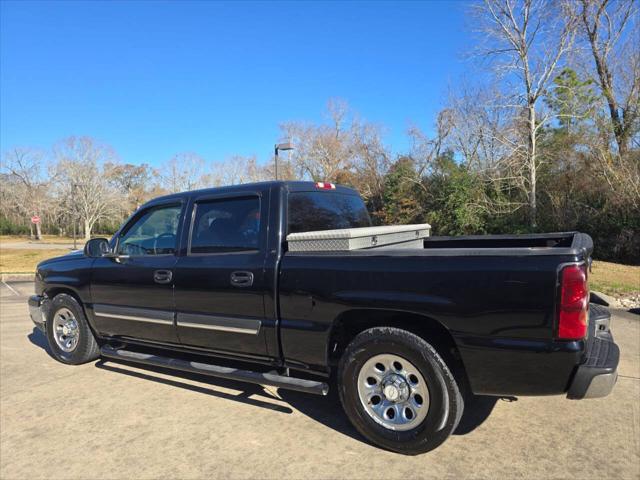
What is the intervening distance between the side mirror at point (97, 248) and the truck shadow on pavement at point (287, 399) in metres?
1.35

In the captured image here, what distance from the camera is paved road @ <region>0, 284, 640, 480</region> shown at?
2996 mm

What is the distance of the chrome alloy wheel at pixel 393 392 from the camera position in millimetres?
3135

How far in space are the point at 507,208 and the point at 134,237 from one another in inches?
749

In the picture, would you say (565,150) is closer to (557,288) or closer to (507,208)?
(507,208)

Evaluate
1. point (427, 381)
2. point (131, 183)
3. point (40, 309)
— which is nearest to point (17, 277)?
point (40, 309)

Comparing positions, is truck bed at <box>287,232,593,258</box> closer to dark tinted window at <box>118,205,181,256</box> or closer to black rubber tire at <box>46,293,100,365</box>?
dark tinted window at <box>118,205,181,256</box>

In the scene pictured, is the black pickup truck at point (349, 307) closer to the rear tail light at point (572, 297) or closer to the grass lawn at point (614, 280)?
the rear tail light at point (572, 297)

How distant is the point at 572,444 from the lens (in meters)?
3.21

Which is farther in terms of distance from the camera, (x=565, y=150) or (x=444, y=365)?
(x=565, y=150)

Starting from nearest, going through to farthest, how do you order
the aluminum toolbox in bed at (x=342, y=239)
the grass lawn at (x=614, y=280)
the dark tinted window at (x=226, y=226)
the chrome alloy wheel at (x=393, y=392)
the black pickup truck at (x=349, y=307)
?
the black pickup truck at (x=349, y=307) → the chrome alloy wheel at (x=393, y=392) → the aluminum toolbox in bed at (x=342, y=239) → the dark tinted window at (x=226, y=226) → the grass lawn at (x=614, y=280)

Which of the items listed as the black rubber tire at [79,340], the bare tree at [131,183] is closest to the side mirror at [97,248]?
the black rubber tire at [79,340]

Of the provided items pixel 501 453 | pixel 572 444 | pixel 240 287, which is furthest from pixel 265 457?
pixel 572 444

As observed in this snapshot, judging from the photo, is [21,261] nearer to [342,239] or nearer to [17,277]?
[17,277]

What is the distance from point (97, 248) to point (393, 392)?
3412 millimetres
